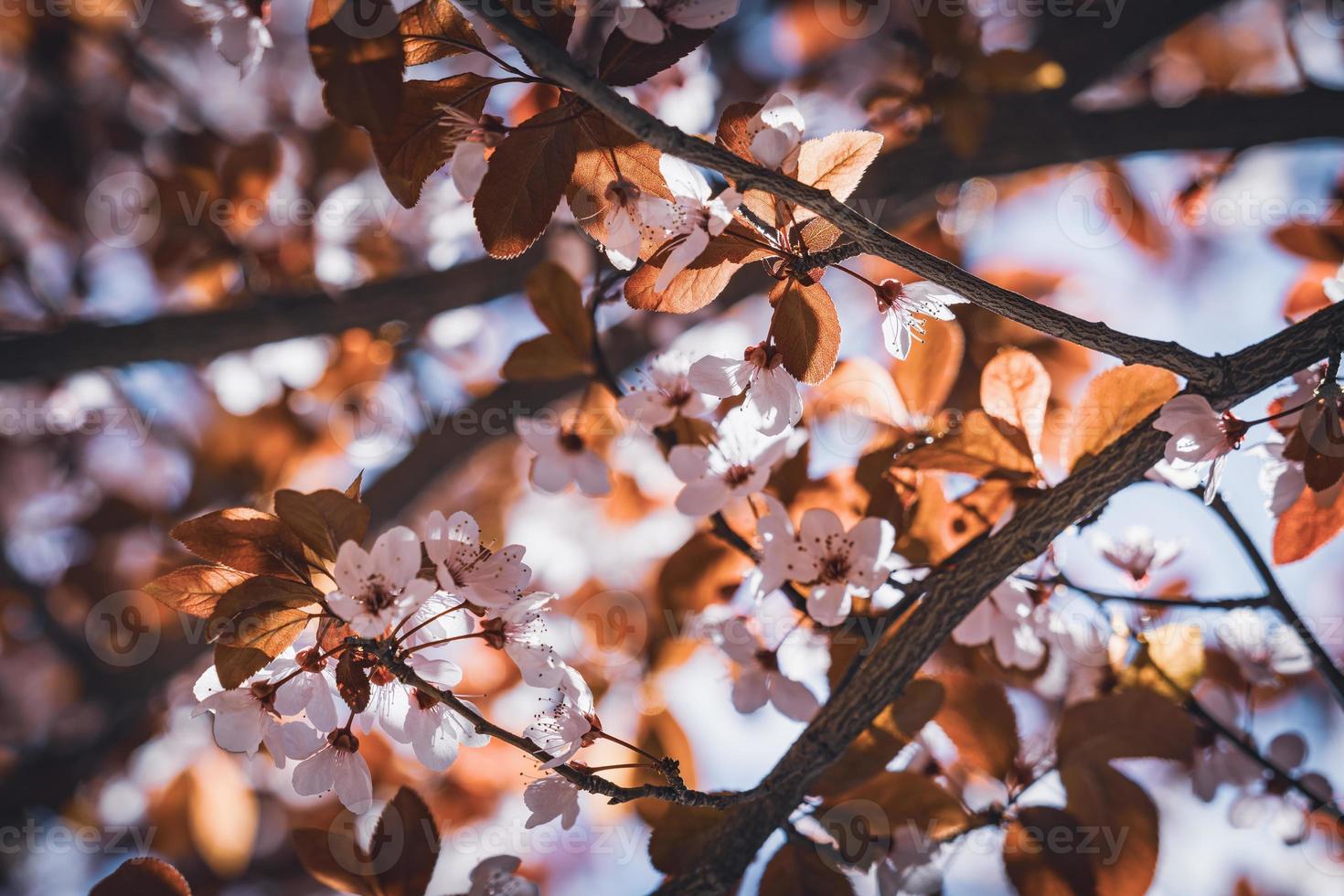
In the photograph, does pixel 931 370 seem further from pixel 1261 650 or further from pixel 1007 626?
pixel 1261 650

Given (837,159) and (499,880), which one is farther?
(499,880)

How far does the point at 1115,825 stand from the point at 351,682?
87cm

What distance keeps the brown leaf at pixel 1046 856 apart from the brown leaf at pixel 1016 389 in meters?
0.45

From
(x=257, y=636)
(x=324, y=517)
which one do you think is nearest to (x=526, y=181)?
(x=324, y=517)

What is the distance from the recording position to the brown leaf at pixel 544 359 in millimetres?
1076

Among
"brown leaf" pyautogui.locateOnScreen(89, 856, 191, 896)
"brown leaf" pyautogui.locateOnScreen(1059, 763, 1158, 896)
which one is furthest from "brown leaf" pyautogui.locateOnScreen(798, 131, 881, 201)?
"brown leaf" pyautogui.locateOnScreen(89, 856, 191, 896)

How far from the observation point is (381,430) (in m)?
2.04

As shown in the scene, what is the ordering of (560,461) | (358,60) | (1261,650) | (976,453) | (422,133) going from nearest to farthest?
(358,60) → (422,133) → (976,453) → (560,461) → (1261,650)

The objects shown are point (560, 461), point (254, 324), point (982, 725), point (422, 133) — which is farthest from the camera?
point (254, 324)

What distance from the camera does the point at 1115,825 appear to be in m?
0.94

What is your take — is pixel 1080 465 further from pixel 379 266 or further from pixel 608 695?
pixel 379 266

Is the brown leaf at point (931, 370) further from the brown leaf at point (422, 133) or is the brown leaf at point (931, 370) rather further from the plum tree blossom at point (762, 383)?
the brown leaf at point (422, 133)

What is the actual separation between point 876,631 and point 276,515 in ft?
2.11

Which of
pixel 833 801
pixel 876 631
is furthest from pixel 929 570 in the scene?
pixel 833 801
